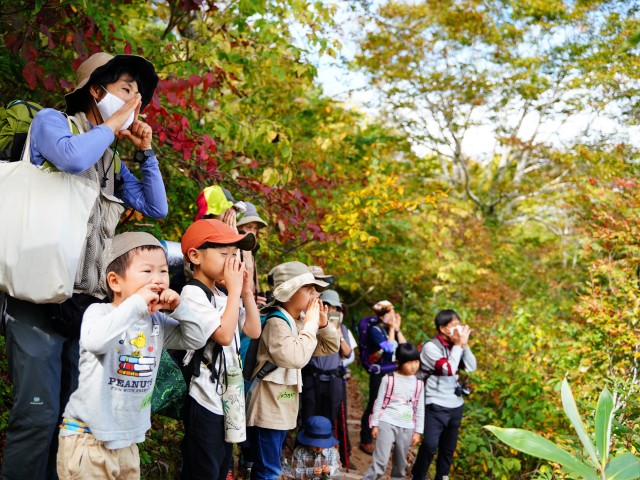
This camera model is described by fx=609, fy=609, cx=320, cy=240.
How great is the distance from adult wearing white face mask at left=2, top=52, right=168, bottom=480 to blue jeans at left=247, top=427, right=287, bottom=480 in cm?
145

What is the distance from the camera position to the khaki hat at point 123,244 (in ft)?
8.32

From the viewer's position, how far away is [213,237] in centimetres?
311

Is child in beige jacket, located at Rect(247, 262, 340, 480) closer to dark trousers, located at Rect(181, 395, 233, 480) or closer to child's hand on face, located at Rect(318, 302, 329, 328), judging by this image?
child's hand on face, located at Rect(318, 302, 329, 328)

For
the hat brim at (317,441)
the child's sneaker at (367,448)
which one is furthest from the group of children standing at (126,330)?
the child's sneaker at (367,448)

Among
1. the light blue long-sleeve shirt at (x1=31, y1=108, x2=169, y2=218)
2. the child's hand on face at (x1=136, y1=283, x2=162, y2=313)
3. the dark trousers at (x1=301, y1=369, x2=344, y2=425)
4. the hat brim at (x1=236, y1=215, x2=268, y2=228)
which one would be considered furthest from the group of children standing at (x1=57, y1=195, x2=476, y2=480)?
the dark trousers at (x1=301, y1=369, x2=344, y2=425)

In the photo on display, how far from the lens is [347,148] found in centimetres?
1006

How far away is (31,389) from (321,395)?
3.91 metres

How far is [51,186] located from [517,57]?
1547 centimetres

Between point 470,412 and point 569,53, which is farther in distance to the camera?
point 569,53

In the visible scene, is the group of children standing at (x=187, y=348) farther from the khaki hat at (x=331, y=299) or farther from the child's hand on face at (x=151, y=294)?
the khaki hat at (x=331, y=299)

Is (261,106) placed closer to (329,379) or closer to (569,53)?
(329,379)

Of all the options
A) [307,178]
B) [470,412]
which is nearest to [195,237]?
[307,178]

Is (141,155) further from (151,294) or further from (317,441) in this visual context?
(317,441)

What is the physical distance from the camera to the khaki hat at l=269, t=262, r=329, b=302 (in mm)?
3857
